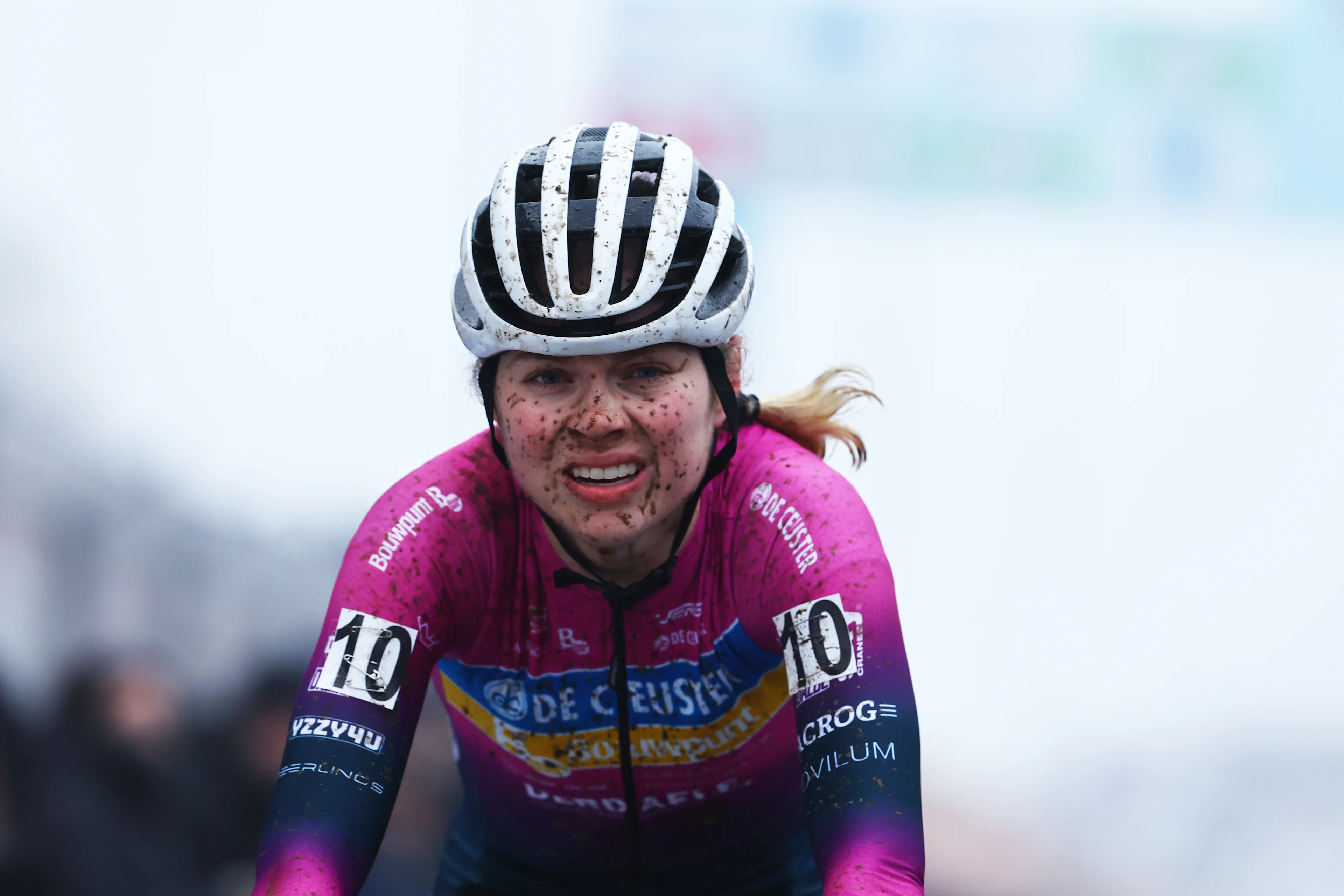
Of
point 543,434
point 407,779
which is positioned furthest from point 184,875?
point 543,434

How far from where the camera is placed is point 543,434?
1801 mm

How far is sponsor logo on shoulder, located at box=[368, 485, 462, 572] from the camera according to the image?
1.89 meters

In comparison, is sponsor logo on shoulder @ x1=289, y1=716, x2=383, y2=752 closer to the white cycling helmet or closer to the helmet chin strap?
the helmet chin strap

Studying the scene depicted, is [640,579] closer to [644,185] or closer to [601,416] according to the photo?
[601,416]

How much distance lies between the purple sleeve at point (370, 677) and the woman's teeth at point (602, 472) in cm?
30

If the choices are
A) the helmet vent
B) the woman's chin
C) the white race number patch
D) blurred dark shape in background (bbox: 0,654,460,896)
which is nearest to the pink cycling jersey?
the white race number patch

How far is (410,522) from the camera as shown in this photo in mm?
1945

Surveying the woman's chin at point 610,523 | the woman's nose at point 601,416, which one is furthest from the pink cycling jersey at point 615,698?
the woman's nose at point 601,416

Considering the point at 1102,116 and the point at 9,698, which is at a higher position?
the point at 1102,116

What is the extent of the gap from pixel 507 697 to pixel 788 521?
2.07ft

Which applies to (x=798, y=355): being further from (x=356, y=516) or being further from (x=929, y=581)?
(x=356, y=516)

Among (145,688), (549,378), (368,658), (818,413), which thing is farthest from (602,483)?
(145,688)

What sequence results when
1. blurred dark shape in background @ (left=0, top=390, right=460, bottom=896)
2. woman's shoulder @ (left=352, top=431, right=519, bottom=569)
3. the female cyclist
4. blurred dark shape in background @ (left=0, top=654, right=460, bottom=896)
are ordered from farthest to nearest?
1. blurred dark shape in background @ (left=0, top=390, right=460, bottom=896)
2. blurred dark shape in background @ (left=0, top=654, right=460, bottom=896)
3. woman's shoulder @ (left=352, top=431, right=519, bottom=569)
4. the female cyclist

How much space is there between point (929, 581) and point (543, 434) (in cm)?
327
